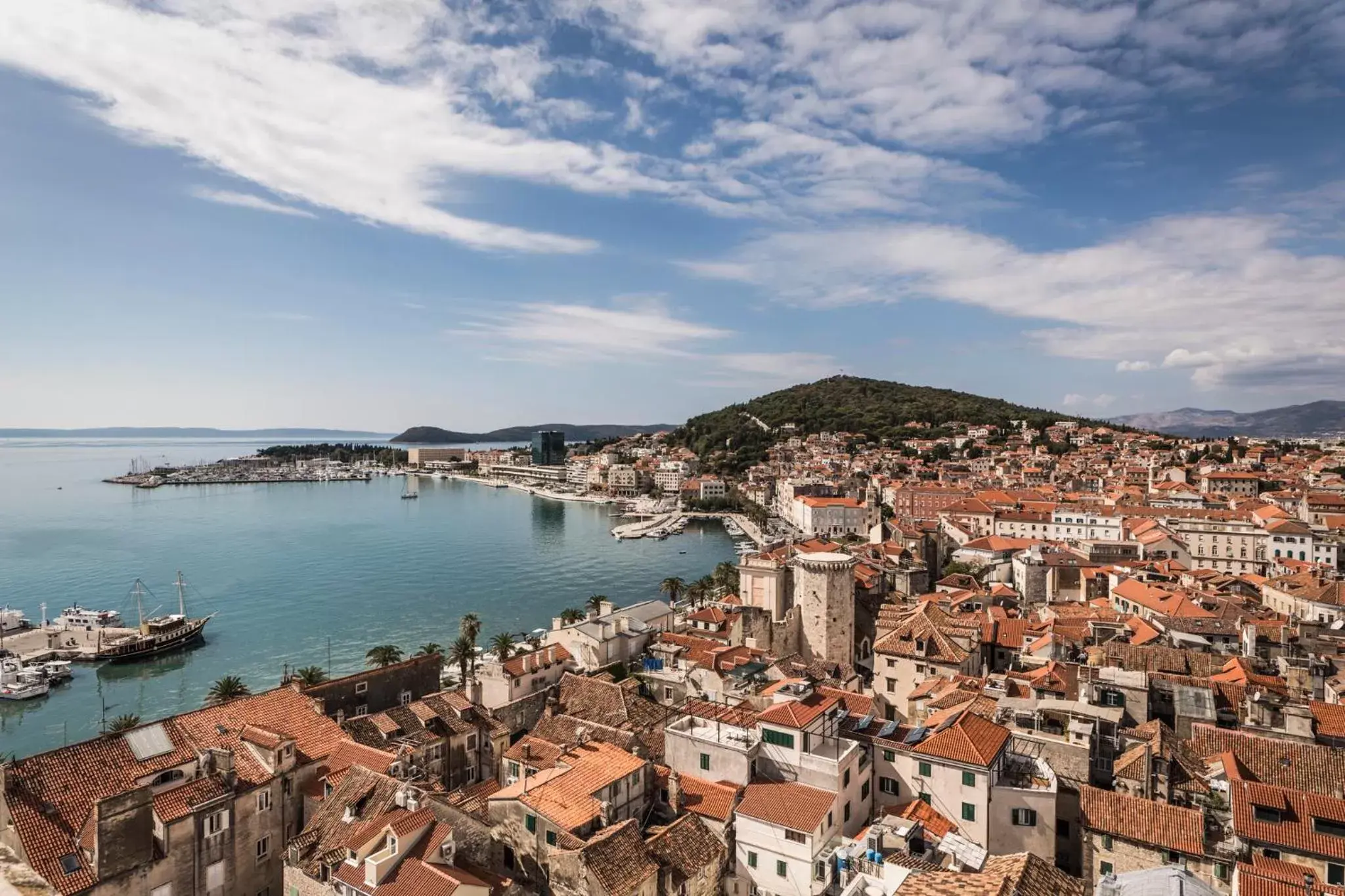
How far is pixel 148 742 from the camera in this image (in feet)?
38.7

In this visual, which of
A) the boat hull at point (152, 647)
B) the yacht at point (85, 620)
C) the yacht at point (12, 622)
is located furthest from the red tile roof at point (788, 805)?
the yacht at point (12, 622)

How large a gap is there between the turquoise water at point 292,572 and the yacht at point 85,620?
422cm

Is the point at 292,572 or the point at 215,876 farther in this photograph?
the point at 292,572

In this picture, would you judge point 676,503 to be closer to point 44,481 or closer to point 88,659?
point 88,659

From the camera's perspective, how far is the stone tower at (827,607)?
23.2 meters

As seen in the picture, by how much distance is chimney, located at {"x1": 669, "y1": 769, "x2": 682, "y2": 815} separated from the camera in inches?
448

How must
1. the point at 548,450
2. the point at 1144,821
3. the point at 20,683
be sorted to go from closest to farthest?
the point at 1144,821
the point at 20,683
the point at 548,450

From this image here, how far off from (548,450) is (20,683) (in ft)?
434

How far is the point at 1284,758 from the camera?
40.4 feet

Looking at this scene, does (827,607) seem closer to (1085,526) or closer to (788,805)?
(788,805)

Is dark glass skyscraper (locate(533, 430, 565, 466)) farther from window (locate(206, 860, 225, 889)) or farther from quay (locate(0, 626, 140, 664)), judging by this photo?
window (locate(206, 860, 225, 889))

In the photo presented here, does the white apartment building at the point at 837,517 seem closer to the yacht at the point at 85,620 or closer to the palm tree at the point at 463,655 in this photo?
the palm tree at the point at 463,655

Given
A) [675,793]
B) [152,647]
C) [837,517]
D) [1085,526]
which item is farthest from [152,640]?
[1085,526]

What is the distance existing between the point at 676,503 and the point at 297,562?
49.1 m
